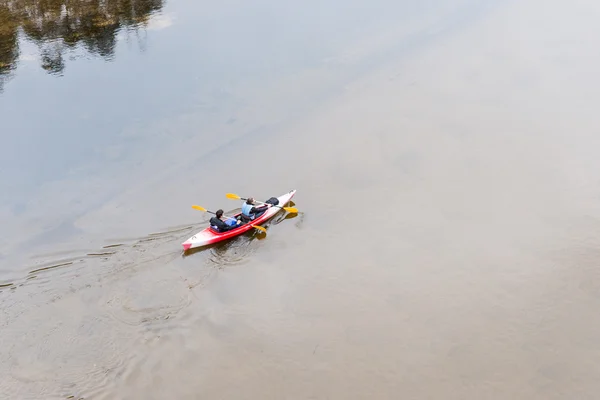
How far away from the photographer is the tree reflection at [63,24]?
28.4m

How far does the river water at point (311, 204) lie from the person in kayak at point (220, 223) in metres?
0.56

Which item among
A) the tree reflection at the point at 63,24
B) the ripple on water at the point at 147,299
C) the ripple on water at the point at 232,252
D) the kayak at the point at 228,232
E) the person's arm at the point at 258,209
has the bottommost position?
the ripple on water at the point at 232,252

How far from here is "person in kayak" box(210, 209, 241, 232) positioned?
16812 millimetres

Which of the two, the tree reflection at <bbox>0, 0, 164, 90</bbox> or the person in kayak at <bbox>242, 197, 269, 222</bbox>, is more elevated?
the tree reflection at <bbox>0, 0, 164, 90</bbox>

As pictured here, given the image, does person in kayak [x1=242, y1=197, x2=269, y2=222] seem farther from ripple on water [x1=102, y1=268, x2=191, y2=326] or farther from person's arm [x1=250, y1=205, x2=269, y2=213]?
ripple on water [x1=102, y1=268, x2=191, y2=326]

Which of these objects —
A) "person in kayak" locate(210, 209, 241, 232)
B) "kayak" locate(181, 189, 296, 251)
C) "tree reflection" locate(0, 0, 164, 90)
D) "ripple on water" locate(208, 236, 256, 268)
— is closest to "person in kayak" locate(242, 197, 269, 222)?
"kayak" locate(181, 189, 296, 251)

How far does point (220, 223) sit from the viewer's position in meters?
16.8

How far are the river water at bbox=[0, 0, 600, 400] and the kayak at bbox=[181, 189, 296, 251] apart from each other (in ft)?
1.07

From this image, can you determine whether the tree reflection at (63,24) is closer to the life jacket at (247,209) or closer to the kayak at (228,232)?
the life jacket at (247,209)

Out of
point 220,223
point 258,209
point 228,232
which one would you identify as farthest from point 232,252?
point 258,209

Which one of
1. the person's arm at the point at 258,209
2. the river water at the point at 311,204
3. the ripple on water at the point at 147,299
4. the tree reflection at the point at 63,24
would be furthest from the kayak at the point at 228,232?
the tree reflection at the point at 63,24

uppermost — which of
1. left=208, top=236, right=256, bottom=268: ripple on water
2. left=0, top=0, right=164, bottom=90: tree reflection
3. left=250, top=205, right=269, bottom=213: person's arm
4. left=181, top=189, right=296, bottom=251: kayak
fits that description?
left=0, top=0, right=164, bottom=90: tree reflection

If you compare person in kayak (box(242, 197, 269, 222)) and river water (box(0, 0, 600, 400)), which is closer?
river water (box(0, 0, 600, 400))

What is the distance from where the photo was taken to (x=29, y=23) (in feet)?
102
